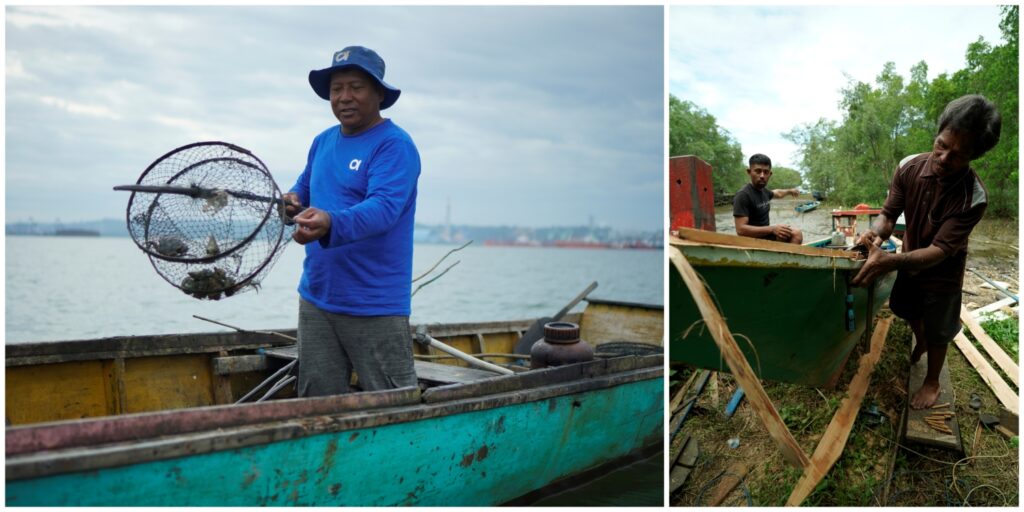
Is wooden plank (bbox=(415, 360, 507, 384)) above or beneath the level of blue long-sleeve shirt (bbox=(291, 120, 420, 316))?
beneath

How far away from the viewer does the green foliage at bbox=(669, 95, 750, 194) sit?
13070mm

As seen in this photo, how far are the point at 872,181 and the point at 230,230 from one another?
80.0 ft

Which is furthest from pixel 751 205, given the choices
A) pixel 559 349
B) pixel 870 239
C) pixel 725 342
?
pixel 725 342

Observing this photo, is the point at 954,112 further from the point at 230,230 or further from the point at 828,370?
the point at 230,230

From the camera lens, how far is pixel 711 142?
48.8ft

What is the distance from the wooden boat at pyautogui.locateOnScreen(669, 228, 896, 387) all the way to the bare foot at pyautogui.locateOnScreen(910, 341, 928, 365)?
93cm

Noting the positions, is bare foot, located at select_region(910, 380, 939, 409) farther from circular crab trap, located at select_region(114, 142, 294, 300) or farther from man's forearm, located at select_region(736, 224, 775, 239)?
circular crab trap, located at select_region(114, 142, 294, 300)

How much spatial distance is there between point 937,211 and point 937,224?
80mm

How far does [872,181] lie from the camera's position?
77.8 ft

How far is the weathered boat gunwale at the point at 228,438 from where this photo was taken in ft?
7.55

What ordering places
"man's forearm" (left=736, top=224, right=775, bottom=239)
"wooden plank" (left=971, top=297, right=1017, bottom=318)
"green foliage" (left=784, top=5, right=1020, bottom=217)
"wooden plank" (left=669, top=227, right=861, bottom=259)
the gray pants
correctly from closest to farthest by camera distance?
"wooden plank" (left=669, top=227, right=861, bottom=259) < the gray pants < "man's forearm" (left=736, top=224, right=775, bottom=239) < "wooden plank" (left=971, top=297, right=1017, bottom=318) < "green foliage" (left=784, top=5, right=1020, bottom=217)

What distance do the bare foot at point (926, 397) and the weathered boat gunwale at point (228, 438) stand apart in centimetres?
265

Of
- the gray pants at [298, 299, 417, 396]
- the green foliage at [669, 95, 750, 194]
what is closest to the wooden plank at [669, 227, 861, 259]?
the gray pants at [298, 299, 417, 396]

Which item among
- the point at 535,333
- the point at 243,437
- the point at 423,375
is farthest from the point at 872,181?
the point at 243,437
